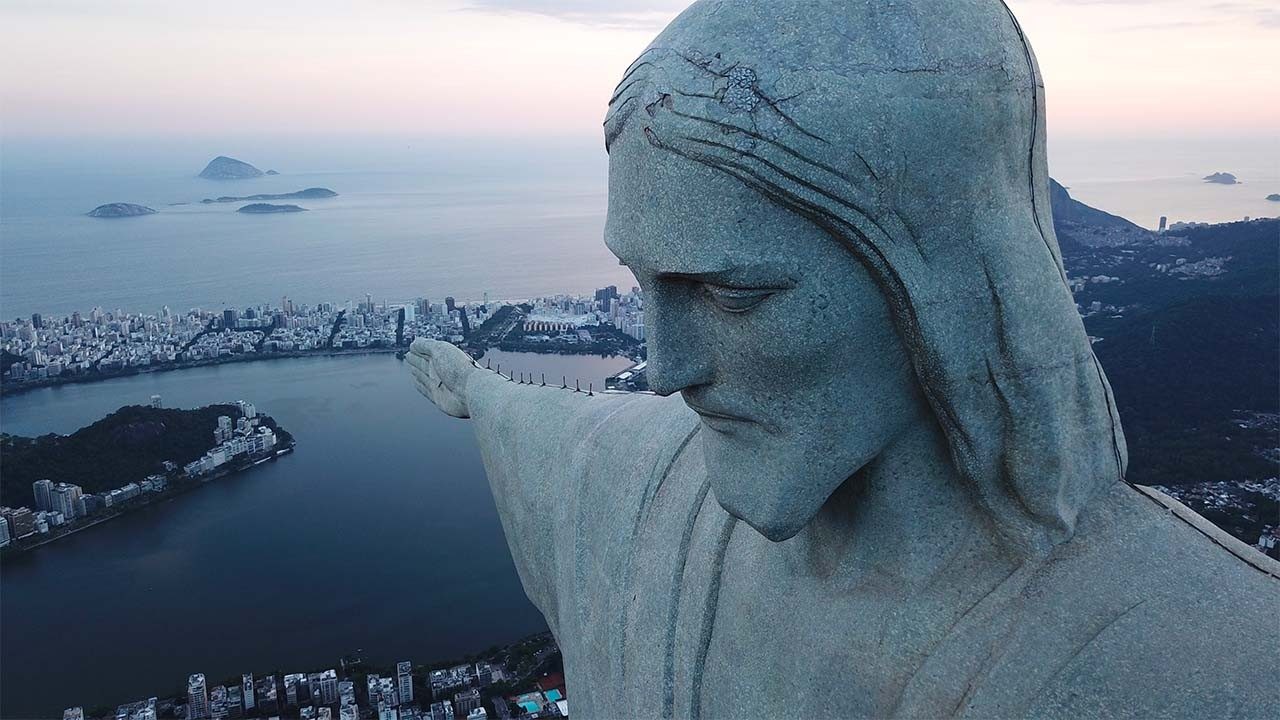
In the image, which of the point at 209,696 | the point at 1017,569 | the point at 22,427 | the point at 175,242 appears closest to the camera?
the point at 1017,569

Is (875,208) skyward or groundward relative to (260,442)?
skyward

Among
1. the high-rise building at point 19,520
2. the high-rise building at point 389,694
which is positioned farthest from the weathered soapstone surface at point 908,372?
the high-rise building at point 19,520

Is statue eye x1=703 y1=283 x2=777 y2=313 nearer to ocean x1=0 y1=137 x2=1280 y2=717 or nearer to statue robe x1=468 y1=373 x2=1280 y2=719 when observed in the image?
statue robe x1=468 y1=373 x2=1280 y2=719

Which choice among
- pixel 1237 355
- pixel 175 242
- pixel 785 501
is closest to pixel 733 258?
pixel 785 501

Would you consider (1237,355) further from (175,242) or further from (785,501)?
(175,242)

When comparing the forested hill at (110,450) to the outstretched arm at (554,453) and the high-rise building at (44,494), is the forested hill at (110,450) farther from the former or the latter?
the outstretched arm at (554,453)

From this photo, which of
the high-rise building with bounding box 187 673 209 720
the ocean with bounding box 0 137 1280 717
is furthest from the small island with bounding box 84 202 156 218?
the high-rise building with bounding box 187 673 209 720

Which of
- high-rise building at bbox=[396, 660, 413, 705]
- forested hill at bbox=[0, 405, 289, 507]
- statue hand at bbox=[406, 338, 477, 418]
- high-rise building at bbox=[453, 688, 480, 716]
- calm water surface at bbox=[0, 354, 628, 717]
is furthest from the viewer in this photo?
forested hill at bbox=[0, 405, 289, 507]
